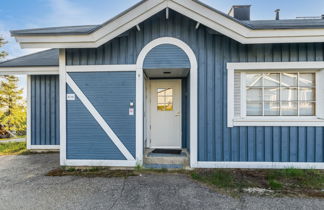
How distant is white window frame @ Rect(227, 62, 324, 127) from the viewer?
346 cm

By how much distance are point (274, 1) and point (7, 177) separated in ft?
38.7

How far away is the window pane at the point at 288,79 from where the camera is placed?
3654 millimetres

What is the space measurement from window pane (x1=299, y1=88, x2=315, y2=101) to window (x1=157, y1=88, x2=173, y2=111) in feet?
10.5

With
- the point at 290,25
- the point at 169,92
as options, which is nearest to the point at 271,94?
the point at 290,25

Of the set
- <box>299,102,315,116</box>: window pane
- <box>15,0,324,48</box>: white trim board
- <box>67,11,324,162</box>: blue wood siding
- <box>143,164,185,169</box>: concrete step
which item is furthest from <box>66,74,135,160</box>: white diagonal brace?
<box>299,102,315,116</box>: window pane

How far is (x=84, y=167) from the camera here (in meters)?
3.68

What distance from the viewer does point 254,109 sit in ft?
12.1

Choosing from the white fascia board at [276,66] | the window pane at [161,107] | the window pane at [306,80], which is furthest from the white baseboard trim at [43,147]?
the window pane at [306,80]

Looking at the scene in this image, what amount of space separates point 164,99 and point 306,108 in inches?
139

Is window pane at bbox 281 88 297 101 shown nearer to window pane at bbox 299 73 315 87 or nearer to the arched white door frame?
window pane at bbox 299 73 315 87

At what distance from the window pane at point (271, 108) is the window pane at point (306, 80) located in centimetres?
73

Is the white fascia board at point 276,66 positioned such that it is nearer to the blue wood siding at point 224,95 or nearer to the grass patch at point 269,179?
the blue wood siding at point 224,95

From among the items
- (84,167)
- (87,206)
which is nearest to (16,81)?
(84,167)

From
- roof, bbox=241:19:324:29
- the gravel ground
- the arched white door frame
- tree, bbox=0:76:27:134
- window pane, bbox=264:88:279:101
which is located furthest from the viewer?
tree, bbox=0:76:27:134
